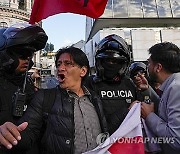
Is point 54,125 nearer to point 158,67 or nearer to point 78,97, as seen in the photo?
point 78,97

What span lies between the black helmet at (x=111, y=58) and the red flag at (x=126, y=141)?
0.58 m

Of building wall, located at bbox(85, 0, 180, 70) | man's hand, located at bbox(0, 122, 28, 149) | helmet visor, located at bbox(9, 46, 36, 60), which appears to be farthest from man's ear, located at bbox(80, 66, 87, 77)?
building wall, located at bbox(85, 0, 180, 70)

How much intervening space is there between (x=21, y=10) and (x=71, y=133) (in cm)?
3134

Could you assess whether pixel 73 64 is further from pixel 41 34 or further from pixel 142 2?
pixel 142 2

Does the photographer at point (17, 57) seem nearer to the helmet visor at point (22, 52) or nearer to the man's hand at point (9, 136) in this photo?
the helmet visor at point (22, 52)

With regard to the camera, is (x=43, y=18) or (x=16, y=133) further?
(x=43, y=18)

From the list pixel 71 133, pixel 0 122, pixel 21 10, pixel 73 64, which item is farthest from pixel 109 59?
pixel 21 10

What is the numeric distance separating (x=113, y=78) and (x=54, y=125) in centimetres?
69

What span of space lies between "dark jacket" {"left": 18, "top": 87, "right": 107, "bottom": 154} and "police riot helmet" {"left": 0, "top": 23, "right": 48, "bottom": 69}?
58 cm

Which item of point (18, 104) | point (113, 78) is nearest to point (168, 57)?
point (113, 78)

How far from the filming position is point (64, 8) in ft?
8.16

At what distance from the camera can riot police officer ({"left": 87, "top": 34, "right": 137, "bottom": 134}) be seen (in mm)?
2033

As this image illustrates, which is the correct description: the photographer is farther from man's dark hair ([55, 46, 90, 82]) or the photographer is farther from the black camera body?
man's dark hair ([55, 46, 90, 82])

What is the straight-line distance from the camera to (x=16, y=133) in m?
1.24
